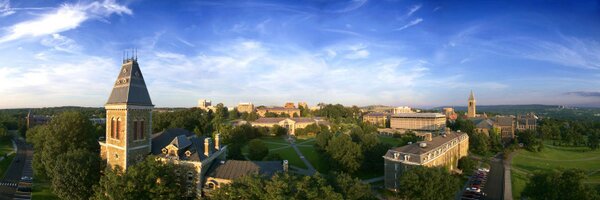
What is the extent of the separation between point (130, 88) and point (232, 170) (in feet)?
47.5

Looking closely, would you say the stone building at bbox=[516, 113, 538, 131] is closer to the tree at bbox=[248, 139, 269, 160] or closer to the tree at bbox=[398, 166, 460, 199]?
the tree at bbox=[398, 166, 460, 199]

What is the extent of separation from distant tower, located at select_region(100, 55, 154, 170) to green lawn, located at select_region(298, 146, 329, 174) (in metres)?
30.5

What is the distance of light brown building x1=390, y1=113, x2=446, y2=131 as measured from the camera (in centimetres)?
13575

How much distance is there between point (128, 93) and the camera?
1422 inches

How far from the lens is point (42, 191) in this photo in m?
45.3

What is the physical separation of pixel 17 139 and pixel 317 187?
11596 cm

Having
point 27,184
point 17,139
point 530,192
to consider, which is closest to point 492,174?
point 530,192

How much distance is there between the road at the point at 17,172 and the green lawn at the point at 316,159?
42.3 metres

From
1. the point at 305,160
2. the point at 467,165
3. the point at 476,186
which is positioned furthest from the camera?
the point at 305,160

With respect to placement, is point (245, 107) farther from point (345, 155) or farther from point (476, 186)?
point (476, 186)

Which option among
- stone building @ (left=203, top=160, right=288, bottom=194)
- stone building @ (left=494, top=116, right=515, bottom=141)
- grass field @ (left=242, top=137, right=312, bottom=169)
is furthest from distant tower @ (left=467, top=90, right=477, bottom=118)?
stone building @ (left=203, top=160, right=288, bottom=194)

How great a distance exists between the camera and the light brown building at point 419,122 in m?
136

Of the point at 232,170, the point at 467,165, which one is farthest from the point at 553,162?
the point at 232,170

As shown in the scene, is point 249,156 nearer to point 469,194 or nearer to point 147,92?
point 147,92
